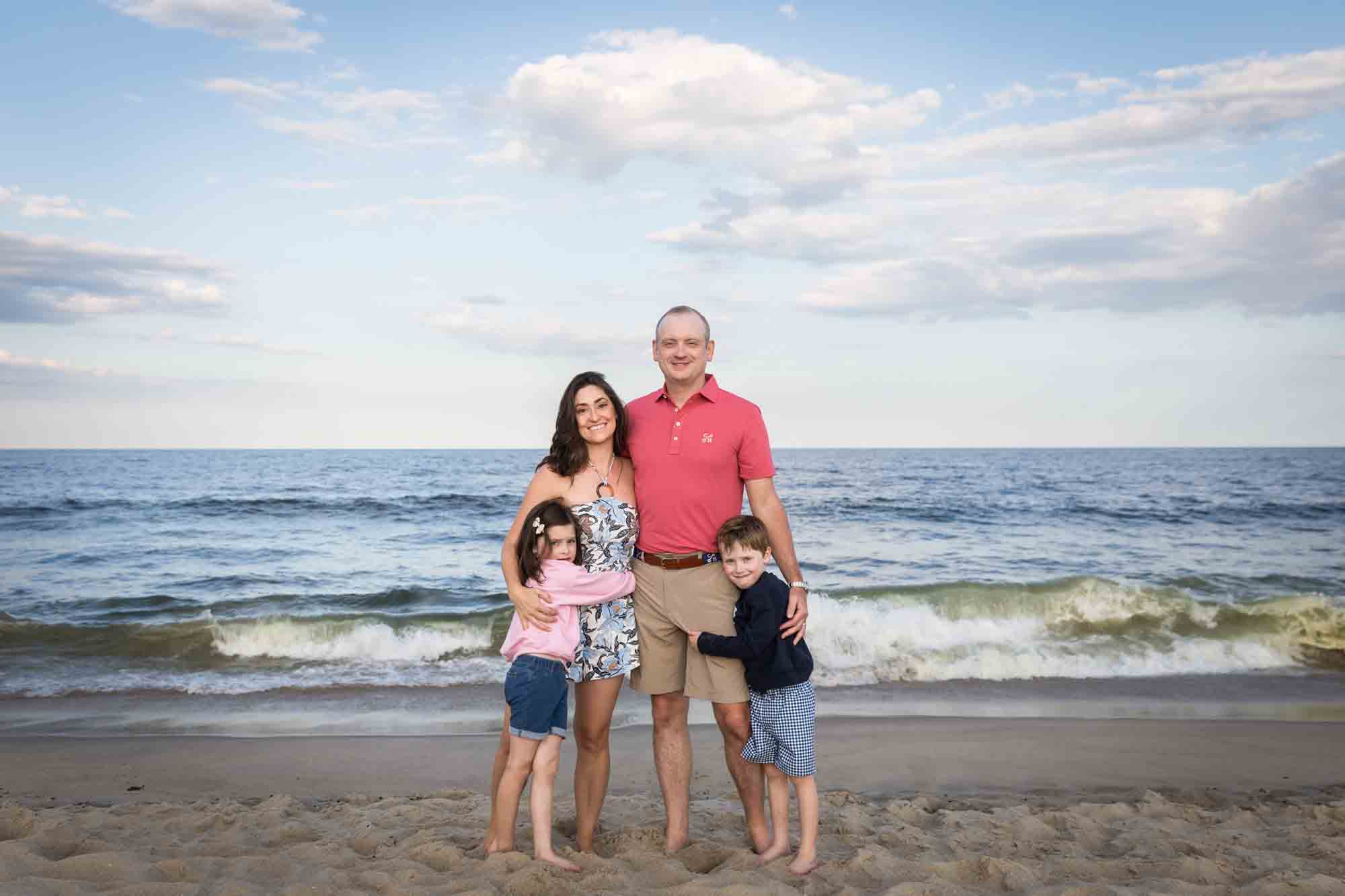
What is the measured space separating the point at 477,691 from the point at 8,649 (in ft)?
17.1

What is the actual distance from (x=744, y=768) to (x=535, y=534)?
140 cm

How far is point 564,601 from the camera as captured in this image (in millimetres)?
3584

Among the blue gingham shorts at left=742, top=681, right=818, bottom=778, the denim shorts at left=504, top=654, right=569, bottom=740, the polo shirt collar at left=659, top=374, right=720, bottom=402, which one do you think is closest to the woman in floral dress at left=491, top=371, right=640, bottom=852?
the denim shorts at left=504, top=654, right=569, bottom=740

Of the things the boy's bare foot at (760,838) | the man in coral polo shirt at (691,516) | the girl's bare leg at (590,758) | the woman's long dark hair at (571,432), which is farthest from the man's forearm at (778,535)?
the boy's bare foot at (760,838)

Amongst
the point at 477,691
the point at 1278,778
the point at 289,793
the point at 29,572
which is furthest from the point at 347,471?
the point at 1278,778

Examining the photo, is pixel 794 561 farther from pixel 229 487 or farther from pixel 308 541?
pixel 229 487

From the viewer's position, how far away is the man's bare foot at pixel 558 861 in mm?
3559

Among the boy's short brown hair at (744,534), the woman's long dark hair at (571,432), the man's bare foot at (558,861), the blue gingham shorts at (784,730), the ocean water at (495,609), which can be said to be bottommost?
the ocean water at (495,609)

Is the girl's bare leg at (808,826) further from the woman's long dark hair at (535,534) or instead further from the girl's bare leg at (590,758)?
the woman's long dark hair at (535,534)

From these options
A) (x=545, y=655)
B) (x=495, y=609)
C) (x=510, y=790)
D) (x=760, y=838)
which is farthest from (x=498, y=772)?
(x=495, y=609)

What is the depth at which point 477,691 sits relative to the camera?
7.66m

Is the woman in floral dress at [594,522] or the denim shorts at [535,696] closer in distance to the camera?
the denim shorts at [535,696]

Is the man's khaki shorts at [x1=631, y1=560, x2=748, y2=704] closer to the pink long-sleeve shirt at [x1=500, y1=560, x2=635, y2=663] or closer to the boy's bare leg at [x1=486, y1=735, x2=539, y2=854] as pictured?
the pink long-sleeve shirt at [x1=500, y1=560, x2=635, y2=663]

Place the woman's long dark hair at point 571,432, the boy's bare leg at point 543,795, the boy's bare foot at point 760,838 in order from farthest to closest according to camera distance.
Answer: the boy's bare foot at point 760,838 < the woman's long dark hair at point 571,432 < the boy's bare leg at point 543,795
